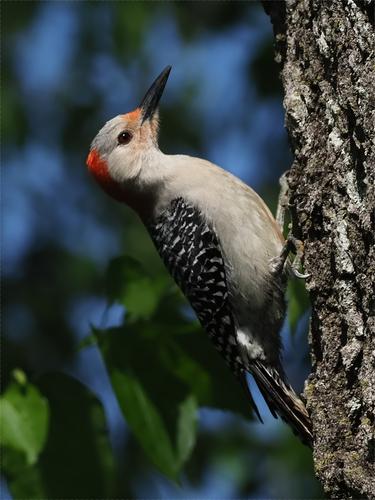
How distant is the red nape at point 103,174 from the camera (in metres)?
6.12

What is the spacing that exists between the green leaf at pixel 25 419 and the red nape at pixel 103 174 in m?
2.37

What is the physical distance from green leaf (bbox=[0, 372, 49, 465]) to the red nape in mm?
2367

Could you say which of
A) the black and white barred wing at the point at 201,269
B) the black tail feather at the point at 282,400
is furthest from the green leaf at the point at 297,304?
the black and white barred wing at the point at 201,269

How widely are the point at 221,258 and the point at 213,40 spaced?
4920 mm

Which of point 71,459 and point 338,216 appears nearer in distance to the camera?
point 338,216

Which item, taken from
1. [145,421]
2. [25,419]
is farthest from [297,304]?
[25,419]

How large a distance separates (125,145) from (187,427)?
2.63 metres

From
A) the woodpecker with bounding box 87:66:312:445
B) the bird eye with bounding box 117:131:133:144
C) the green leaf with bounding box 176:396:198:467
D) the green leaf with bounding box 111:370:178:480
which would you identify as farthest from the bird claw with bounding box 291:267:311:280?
the bird eye with bounding box 117:131:133:144

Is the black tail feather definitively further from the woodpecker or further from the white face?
the white face

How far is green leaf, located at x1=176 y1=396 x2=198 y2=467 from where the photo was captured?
13.1 ft

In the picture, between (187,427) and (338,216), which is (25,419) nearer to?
(187,427)

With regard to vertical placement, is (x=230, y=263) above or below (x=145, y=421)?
above

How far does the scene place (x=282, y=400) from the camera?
15.3 ft

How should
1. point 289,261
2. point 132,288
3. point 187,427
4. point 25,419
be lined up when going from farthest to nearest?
point 289,261, point 132,288, point 187,427, point 25,419
